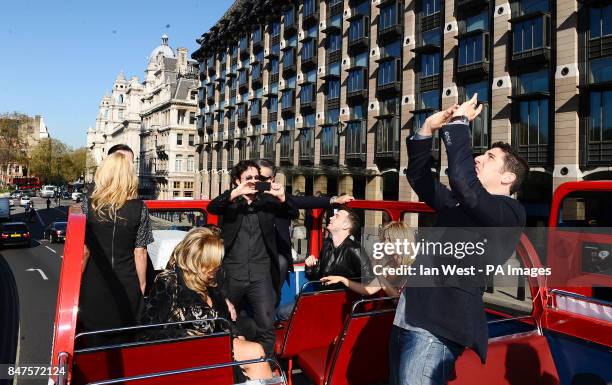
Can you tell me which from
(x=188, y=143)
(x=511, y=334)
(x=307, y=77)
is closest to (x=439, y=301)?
(x=511, y=334)

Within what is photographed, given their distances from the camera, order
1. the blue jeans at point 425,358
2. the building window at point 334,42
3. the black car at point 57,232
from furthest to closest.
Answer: the building window at point 334,42 < the black car at point 57,232 < the blue jeans at point 425,358

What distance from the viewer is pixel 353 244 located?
16.8 ft

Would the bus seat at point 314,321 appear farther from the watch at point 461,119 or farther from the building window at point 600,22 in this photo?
the building window at point 600,22

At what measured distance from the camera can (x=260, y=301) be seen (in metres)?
4.21

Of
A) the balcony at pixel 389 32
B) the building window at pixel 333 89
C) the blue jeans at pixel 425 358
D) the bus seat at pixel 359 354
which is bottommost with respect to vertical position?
the bus seat at pixel 359 354

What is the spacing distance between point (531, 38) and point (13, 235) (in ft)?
88.5

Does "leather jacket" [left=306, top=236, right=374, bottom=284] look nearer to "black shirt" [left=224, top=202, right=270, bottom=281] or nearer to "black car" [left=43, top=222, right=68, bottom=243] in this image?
"black shirt" [left=224, top=202, right=270, bottom=281]

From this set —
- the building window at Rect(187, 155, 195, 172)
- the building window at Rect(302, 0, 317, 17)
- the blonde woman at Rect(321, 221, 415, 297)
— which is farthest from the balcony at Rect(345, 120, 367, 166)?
the building window at Rect(187, 155, 195, 172)

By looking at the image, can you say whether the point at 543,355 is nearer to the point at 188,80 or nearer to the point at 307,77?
the point at 307,77

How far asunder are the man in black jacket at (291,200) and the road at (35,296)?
4329 millimetres

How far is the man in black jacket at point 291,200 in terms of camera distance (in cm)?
481

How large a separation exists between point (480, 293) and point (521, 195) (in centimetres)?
2049

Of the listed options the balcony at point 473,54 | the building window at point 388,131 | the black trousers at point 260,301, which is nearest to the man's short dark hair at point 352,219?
the black trousers at point 260,301

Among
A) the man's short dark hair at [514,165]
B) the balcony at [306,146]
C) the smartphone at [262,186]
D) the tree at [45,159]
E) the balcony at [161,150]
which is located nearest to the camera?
the man's short dark hair at [514,165]
